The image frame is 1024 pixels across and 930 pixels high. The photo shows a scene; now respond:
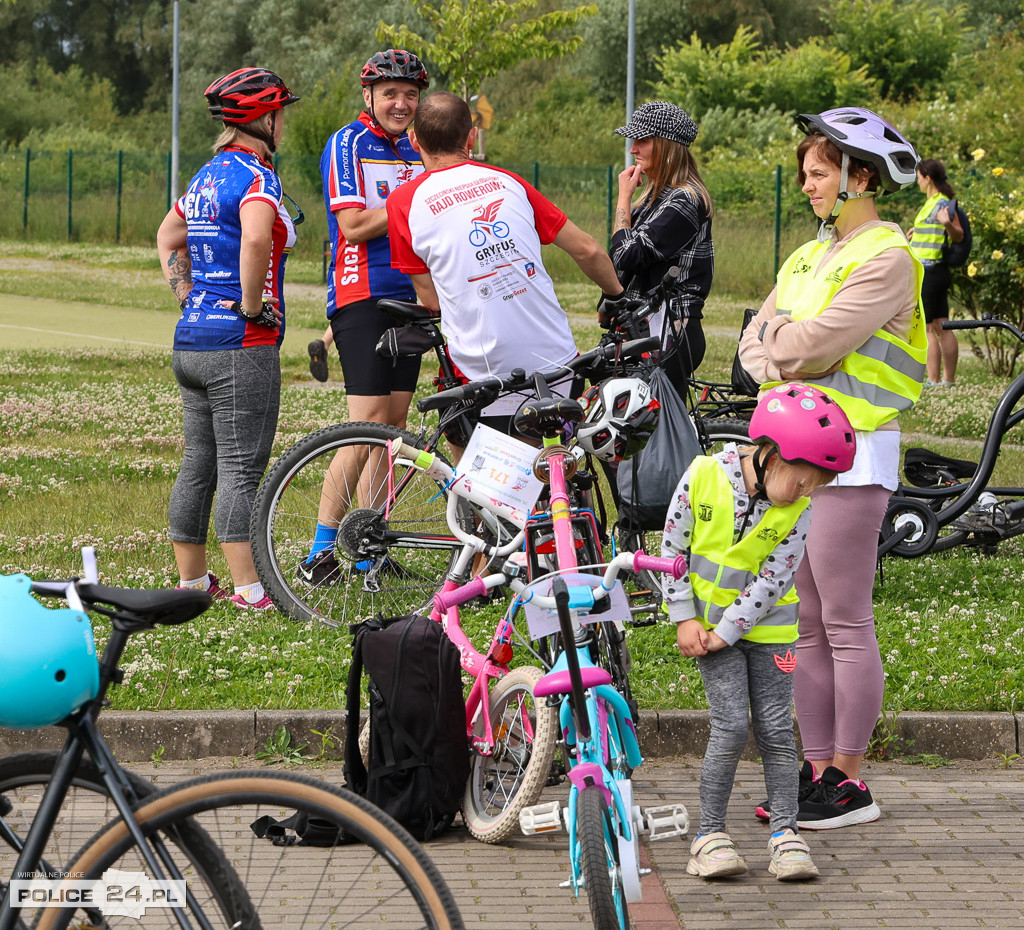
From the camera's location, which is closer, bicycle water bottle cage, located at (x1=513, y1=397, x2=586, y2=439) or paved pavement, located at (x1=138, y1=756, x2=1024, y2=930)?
paved pavement, located at (x1=138, y1=756, x2=1024, y2=930)

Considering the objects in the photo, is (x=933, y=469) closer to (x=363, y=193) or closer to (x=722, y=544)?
(x=363, y=193)

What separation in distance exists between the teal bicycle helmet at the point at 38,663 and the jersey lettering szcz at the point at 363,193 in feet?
12.9

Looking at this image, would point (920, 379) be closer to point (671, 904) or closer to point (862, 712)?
point (862, 712)

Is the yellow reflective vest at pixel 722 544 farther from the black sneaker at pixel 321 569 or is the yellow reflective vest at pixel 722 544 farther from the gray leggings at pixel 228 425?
the gray leggings at pixel 228 425

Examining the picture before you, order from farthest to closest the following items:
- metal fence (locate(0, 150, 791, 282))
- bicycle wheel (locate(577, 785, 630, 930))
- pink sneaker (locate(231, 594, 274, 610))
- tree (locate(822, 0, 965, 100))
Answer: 1. tree (locate(822, 0, 965, 100))
2. metal fence (locate(0, 150, 791, 282))
3. pink sneaker (locate(231, 594, 274, 610))
4. bicycle wheel (locate(577, 785, 630, 930))

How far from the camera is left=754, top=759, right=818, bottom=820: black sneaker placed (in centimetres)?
454

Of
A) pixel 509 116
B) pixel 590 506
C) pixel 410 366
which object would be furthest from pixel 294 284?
pixel 509 116

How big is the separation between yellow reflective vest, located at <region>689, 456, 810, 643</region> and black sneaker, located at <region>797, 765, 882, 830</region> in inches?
30.2

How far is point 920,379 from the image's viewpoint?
14.7ft

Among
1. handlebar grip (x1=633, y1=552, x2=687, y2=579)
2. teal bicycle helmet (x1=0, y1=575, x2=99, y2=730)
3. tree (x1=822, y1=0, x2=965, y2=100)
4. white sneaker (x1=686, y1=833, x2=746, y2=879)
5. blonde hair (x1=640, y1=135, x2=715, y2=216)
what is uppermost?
tree (x1=822, y1=0, x2=965, y2=100)

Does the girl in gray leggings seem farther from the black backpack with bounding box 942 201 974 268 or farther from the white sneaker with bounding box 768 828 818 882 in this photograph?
the black backpack with bounding box 942 201 974 268

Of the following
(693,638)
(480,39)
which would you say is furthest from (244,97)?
(480,39)

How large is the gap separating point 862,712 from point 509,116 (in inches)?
2075

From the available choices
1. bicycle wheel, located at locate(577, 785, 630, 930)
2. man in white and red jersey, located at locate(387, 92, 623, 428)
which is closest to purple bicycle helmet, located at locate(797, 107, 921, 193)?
man in white and red jersey, located at locate(387, 92, 623, 428)
